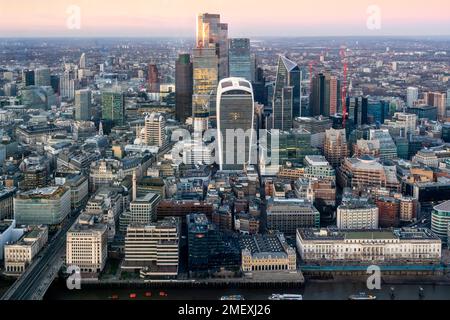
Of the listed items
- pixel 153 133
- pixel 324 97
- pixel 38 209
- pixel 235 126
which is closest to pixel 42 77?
pixel 153 133

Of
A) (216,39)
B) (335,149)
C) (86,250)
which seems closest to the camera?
(86,250)

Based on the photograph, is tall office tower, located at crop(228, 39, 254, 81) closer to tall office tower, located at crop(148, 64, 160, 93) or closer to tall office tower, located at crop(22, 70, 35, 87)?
tall office tower, located at crop(148, 64, 160, 93)

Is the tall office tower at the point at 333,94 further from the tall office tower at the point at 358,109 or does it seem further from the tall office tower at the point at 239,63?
the tall office tower at the point at 239,63

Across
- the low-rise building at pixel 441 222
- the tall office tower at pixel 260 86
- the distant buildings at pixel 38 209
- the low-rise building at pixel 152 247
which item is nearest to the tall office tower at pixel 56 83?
the tall office tower at pixel 260 86

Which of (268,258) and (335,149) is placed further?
(335,149)

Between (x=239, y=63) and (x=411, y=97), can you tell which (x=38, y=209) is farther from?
(x=411, y=97)

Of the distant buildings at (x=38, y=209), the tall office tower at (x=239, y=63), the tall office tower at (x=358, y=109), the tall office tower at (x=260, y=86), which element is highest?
the tall office tower at (x=239, y=63)

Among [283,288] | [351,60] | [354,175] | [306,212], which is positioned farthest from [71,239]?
[351,60]
